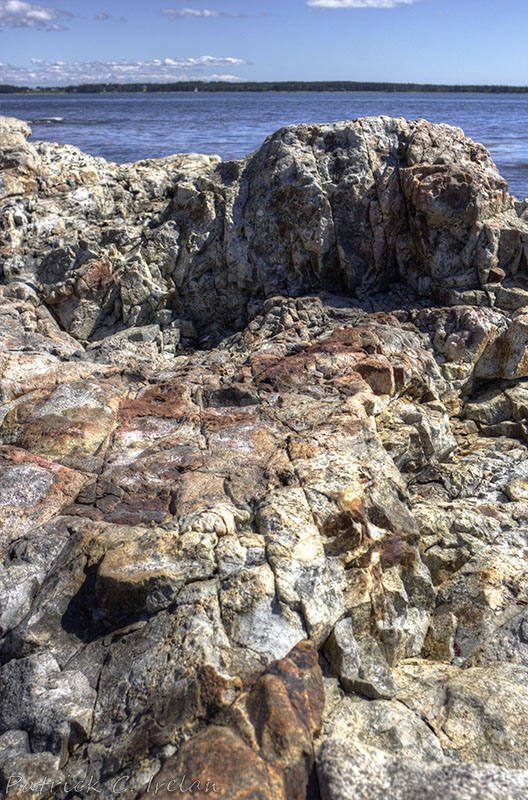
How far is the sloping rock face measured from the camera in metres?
3.27

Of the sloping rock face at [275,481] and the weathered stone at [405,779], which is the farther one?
the sloping rock face at [275,481]

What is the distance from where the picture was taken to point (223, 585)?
150 inches

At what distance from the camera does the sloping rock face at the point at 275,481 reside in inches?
129

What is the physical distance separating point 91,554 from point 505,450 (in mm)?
4694

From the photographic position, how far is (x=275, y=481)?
4703 mm

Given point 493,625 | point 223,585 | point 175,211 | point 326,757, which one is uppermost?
point 175,211

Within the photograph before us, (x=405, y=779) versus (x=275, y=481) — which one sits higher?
(x=275, y=481)

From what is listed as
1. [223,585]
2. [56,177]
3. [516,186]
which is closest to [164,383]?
[223,585]

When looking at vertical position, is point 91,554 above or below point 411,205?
below

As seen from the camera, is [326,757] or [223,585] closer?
[326,757]

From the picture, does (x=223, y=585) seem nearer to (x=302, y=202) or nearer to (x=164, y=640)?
(x=164, y=640)

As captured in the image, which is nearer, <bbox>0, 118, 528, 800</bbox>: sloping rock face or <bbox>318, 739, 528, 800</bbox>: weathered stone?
<bbox>318, 739, 528, 800</bbox>: weathered stone

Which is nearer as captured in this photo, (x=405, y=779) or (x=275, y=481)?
(x=405, y=779)

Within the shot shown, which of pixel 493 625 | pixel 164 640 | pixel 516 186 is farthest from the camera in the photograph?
pixel 516 186
